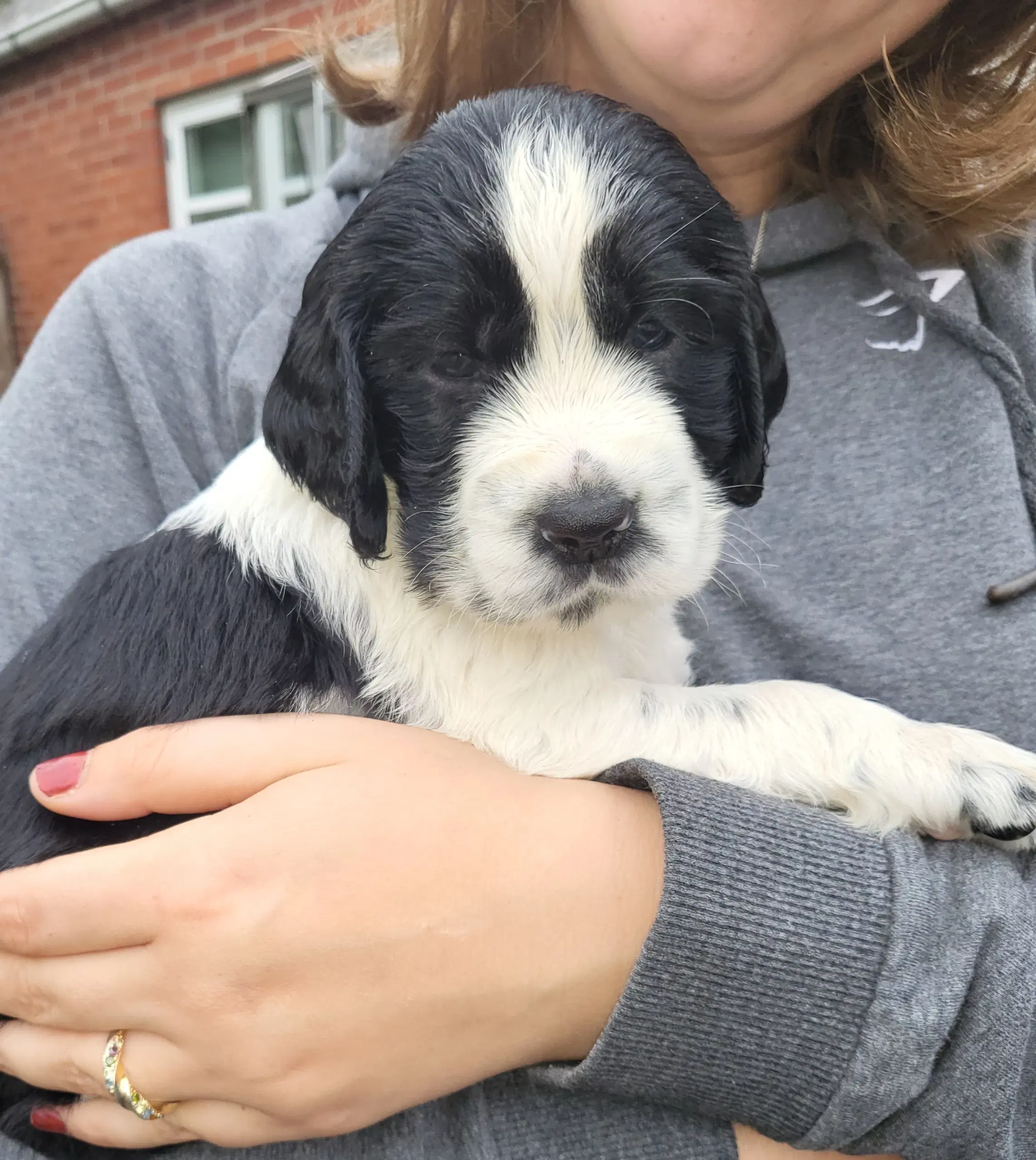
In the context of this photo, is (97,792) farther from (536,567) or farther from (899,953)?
(899,953)

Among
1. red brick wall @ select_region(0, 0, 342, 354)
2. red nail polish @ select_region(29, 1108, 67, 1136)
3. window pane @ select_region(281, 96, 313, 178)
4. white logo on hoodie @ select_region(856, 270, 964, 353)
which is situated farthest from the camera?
red brick wall @ select_region(0, 0, 342, 354)

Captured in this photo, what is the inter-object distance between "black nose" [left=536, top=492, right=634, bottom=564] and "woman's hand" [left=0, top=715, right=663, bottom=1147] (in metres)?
0.40

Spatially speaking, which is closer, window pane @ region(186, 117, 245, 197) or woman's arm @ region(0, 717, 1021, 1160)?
woman's arm @ region(0, 717, 1021, 1160)

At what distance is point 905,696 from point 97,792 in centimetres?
146

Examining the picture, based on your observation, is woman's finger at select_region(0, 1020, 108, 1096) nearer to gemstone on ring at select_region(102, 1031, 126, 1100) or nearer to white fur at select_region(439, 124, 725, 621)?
gemstone on ring at select_region(102, 1031, 126, 1100)

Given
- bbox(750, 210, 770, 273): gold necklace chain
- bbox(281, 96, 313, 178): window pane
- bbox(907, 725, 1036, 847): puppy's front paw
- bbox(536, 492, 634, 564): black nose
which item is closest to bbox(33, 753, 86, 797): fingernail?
bbox(536, 492, 634, 564): black nose

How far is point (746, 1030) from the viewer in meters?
1.32

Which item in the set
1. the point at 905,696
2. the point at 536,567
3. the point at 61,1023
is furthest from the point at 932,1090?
the point at 61,1023

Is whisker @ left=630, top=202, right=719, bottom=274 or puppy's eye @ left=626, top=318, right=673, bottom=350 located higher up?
whisker @ left=630, top=202, right=719, bottom=274

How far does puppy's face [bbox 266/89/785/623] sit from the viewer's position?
1.43 m

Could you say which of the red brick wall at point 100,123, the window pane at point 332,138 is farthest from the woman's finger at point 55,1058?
the red brick wall at point 100,123

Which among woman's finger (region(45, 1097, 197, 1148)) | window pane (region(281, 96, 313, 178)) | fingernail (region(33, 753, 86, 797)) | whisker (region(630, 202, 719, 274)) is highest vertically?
whisker (region(630, 202, 719, 274))

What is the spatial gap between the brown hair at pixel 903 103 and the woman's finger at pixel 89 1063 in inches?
73.9

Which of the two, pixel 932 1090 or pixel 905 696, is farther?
pixel 905 696
